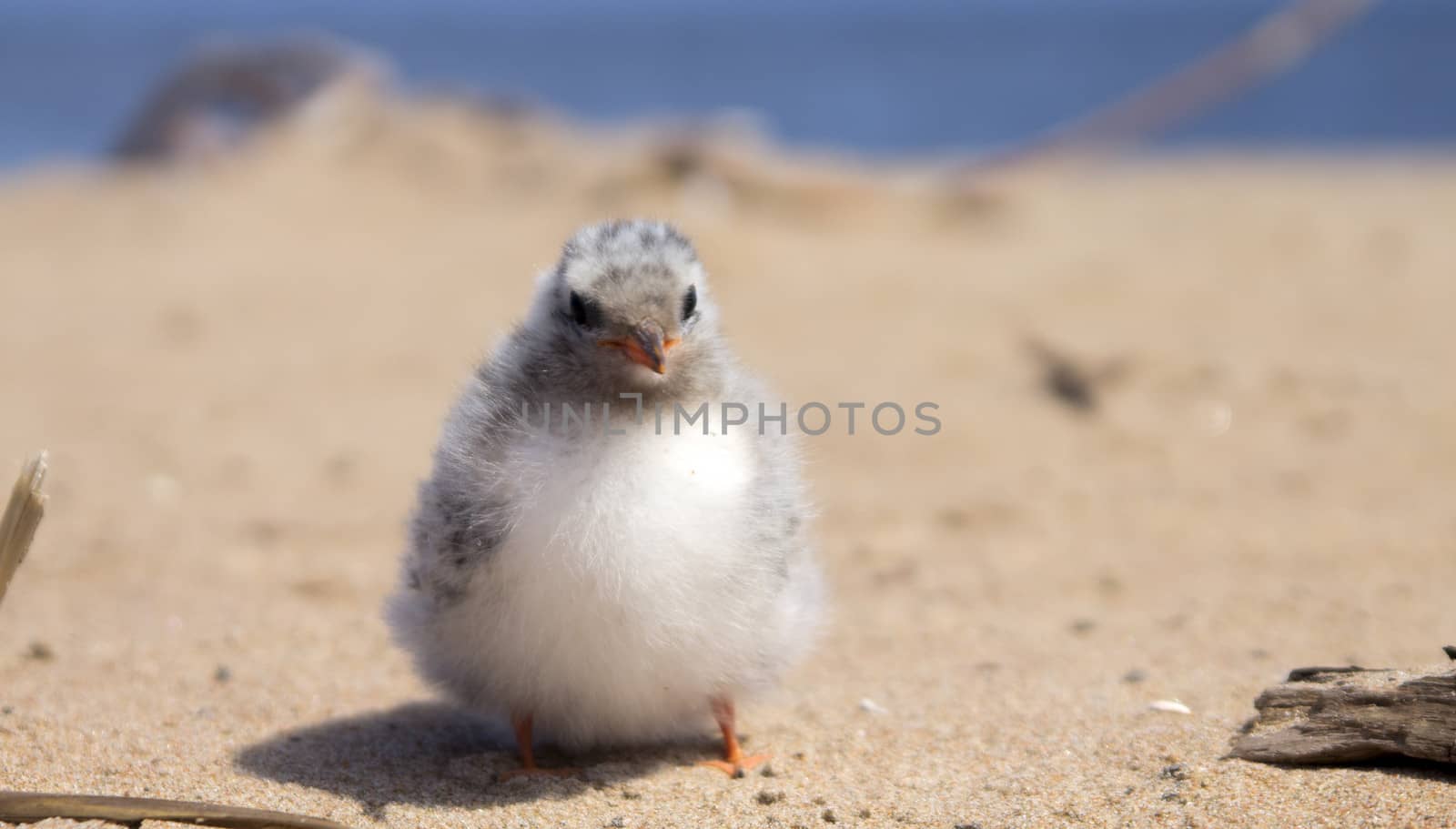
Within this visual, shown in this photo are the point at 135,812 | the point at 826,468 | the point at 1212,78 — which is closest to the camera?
the point at 135,812

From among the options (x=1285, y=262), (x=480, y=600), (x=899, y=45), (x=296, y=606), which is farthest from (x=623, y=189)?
(x=899, y=45)

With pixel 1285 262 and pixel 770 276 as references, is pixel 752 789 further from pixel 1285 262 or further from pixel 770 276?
pixel 1285 262

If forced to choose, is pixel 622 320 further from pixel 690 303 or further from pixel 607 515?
pixel 607 515

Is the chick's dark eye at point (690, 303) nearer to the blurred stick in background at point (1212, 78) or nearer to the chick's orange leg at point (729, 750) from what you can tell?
the chick's orange leg at point (729, 750)

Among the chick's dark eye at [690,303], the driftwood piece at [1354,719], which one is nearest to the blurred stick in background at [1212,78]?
the driftwood piece at [1354,719]

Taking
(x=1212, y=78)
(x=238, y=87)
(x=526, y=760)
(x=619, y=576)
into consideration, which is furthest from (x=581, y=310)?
(x=238, y=87)

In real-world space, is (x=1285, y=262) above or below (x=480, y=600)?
above
